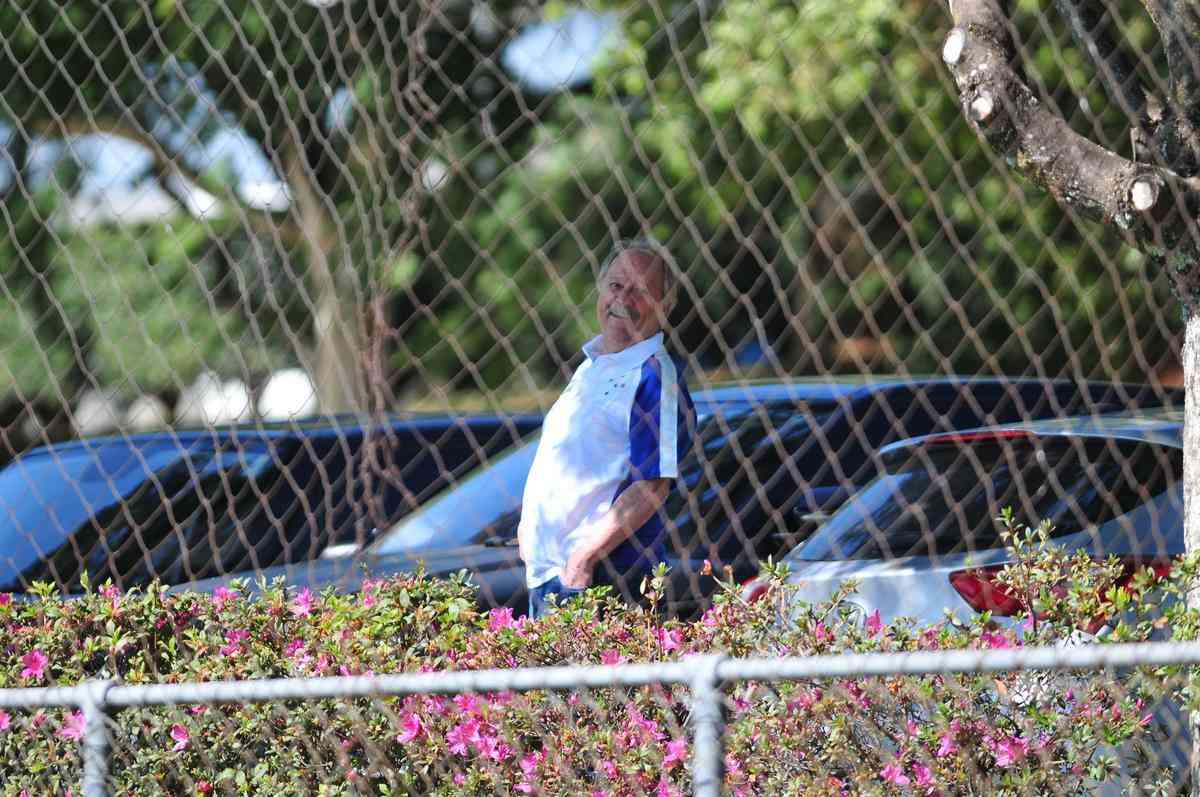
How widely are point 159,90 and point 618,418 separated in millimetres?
4477

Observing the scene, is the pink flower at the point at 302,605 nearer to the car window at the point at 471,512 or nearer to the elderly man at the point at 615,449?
the elderly man at the point at 615,449

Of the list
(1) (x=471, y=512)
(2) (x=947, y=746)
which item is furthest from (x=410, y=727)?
(1) (x=471, y=512)

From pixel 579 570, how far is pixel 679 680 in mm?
1976

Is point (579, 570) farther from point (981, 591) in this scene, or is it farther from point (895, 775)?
point (895, 775)

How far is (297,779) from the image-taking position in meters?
3.54

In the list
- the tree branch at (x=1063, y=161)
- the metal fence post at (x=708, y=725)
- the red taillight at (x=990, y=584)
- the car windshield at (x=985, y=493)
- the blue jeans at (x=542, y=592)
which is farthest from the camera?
the car windshield at (x=985, y=493)

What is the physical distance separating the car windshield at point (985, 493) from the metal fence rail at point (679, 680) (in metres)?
2.26

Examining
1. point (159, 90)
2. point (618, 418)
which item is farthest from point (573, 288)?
point (618, 418)

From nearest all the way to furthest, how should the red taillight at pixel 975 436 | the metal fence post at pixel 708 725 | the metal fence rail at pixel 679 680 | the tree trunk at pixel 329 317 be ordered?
the metal fence rail at pixel 679 680 < the metal fence post at pixel 708 725 < the red taillight at pixel 975 436 < the tree trunk at pixel 329 317

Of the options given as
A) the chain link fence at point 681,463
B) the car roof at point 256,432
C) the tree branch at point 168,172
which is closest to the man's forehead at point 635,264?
the chain link fence at point 681,463

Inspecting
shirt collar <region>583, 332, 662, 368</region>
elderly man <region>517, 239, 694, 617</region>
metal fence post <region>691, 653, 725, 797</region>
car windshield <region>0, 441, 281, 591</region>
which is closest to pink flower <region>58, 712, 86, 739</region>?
elderly man <region>517, 239, 694, 617</region>

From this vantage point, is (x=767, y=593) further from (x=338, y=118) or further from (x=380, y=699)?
(x=338, y=118)

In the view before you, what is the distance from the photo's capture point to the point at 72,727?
142 inches

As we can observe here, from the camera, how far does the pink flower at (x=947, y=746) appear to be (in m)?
3.18
